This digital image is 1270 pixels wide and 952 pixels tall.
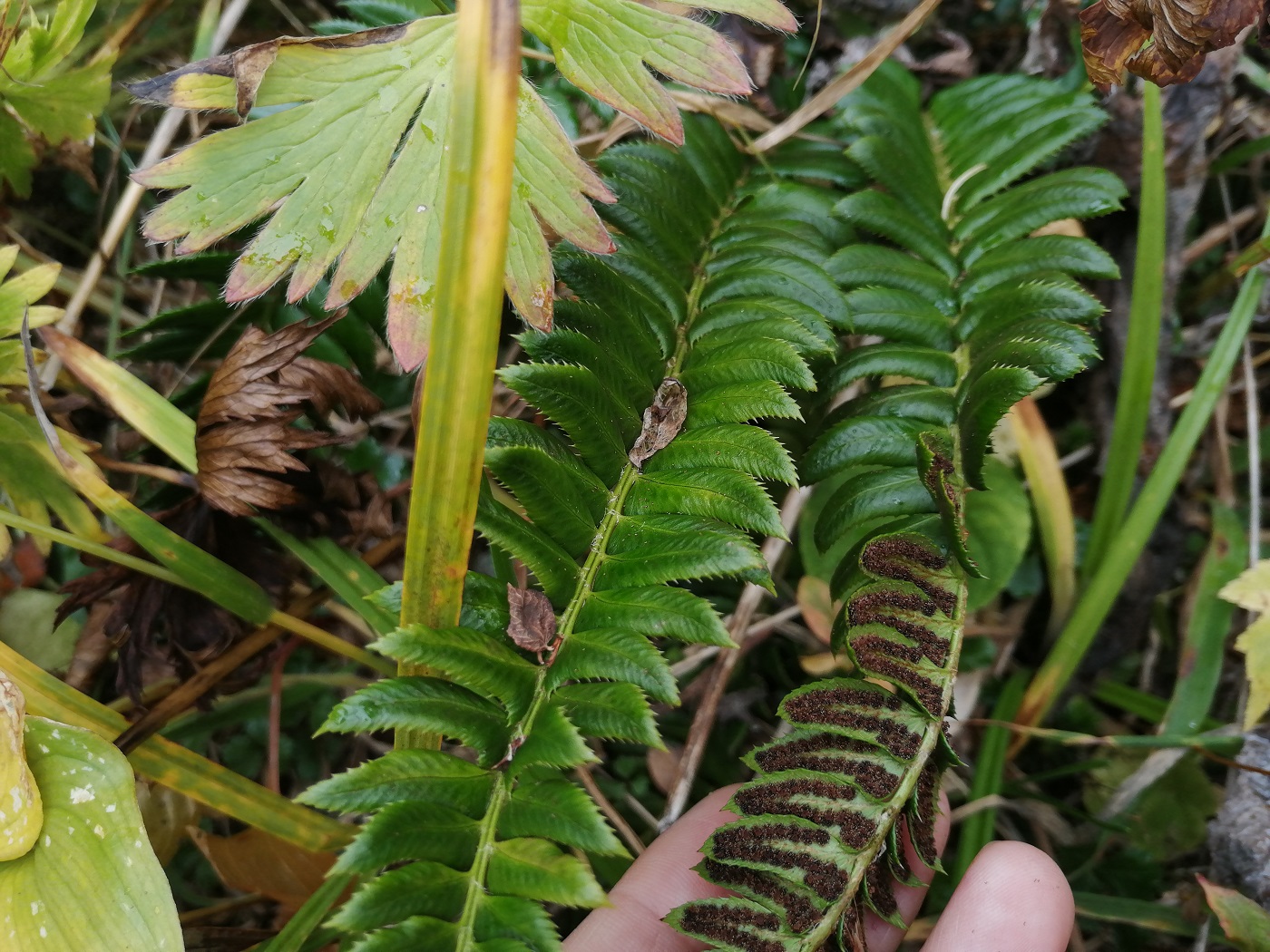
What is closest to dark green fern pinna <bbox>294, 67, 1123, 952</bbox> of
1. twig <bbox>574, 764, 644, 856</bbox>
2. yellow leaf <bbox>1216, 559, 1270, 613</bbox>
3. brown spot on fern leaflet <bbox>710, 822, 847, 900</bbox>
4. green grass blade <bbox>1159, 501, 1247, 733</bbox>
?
brown spot on fern leaflet <bbox>710, 822, 847, 900</bbox>

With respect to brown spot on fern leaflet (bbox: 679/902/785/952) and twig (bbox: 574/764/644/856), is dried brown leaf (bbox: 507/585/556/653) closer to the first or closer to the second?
brown spot on fern leaflet (bbox: 679/902/785/952)

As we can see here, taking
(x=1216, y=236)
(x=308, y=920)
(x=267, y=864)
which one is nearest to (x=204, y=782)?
(x=267, y=864)

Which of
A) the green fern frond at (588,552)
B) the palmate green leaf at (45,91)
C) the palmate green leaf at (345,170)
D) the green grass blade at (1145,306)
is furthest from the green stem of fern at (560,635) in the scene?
→ the palmate green leaf at (45,91)

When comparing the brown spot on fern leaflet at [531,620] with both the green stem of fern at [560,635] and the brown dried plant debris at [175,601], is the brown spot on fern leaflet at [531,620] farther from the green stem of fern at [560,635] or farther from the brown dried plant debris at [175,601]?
the brown dried plant debris at [175,601]

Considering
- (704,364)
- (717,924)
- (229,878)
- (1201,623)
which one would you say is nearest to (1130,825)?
(1201,623)

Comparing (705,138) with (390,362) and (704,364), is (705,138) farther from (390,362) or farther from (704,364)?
(390,362)

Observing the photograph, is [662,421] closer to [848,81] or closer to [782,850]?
[782,850]
